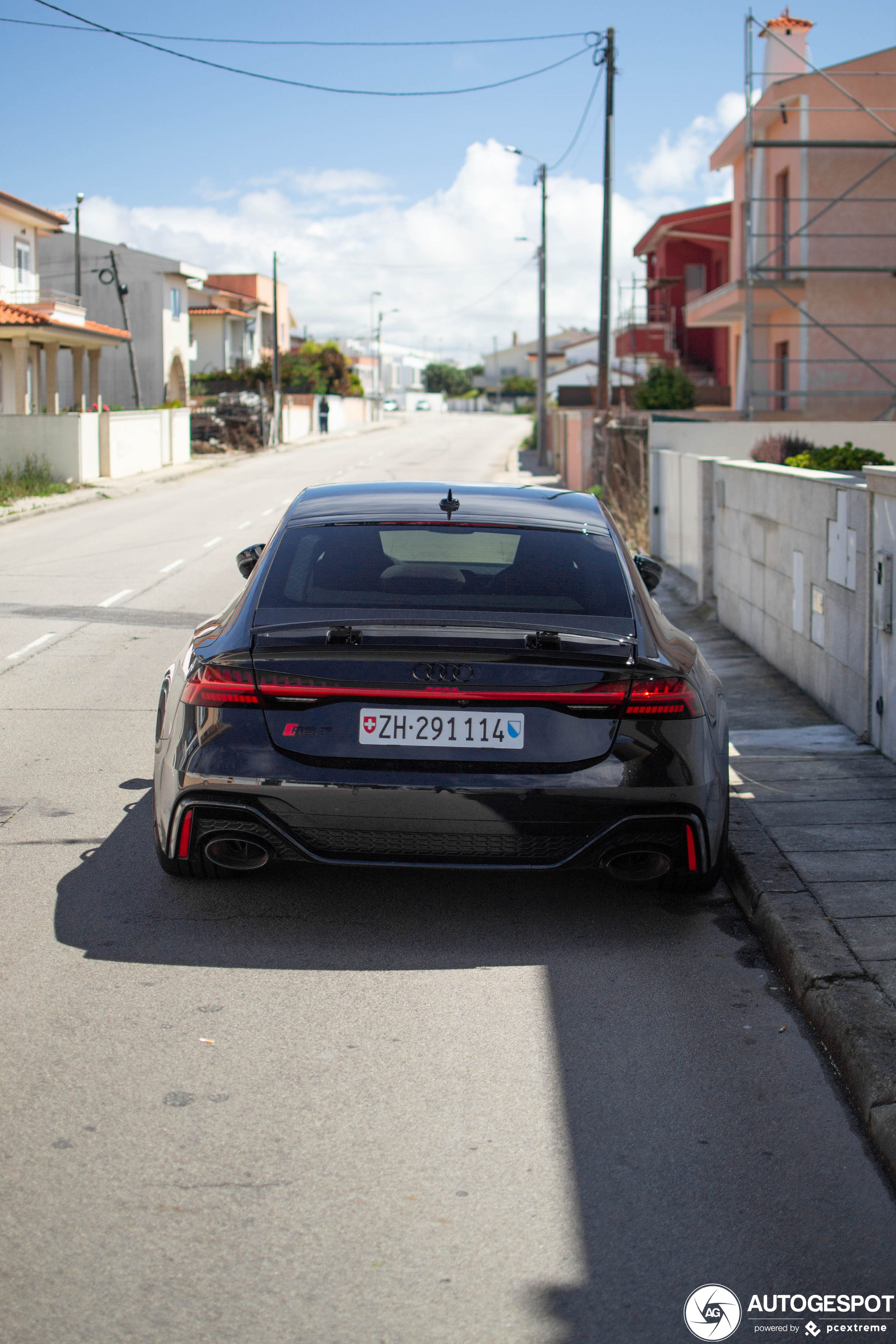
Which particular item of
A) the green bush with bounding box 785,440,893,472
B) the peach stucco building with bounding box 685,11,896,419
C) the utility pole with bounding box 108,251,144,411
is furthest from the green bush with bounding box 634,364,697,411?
the green bush with bounding box 785,440,893,472

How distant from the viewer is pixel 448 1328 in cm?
259

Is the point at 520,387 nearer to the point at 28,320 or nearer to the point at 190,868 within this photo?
the point at 28,320

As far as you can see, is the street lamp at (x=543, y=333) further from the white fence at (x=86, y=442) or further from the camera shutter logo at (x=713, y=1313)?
the camera shutter logo at (x=713, y=1313)

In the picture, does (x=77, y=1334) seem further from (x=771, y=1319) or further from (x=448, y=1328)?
(x=771, y=1319)

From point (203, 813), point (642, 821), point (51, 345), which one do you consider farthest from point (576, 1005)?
point (51, 345)

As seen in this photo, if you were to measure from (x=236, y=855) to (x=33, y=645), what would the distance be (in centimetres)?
740

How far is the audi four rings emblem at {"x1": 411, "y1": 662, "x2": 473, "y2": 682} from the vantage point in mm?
4293

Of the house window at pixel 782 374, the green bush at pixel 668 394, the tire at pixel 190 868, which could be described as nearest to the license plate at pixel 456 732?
the tire at pixel 190 868

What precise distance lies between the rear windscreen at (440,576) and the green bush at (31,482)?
25404mm

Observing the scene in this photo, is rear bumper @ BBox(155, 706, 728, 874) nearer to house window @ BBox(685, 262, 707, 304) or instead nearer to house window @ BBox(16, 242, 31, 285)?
house window @ BBox(16, 242, 31, 285)

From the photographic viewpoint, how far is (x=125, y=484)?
3588cm

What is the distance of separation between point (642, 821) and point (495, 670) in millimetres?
698

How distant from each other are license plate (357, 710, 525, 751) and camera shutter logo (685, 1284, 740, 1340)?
6.26ft

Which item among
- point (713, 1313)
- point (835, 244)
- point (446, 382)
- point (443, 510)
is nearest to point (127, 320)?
point (835, 244)
